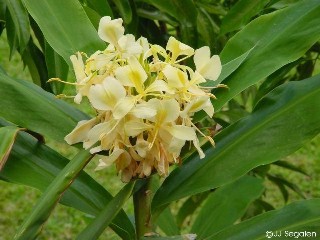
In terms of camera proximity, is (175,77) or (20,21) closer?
(175,77)

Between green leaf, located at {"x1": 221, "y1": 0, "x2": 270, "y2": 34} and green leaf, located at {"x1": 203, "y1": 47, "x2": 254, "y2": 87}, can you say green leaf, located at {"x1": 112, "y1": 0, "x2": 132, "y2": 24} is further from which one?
green leaf, located at {"x1": 203, "y1": 47, "x2": 254, "y2": 87}

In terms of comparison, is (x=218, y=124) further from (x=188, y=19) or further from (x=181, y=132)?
(x=188, y=19)

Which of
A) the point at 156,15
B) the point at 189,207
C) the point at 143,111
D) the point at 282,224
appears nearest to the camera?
the point at 143,111

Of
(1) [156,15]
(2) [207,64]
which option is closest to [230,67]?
(2) [207,64]

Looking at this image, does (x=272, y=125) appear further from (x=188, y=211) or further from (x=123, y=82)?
(x=188, y=211)

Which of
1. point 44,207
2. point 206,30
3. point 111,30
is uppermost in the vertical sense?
point 206,30

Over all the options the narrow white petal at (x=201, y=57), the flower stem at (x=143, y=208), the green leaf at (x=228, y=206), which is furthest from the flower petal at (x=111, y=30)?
the green leaf at (x=228, y=206)

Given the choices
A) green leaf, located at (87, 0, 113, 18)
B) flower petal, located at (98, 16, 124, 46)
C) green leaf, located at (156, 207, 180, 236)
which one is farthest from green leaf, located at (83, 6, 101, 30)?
green leaf, located at (156, 207, 180, 236)

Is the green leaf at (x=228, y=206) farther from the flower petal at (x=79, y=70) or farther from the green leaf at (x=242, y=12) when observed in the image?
the flower petal at (x=79, y=70)
